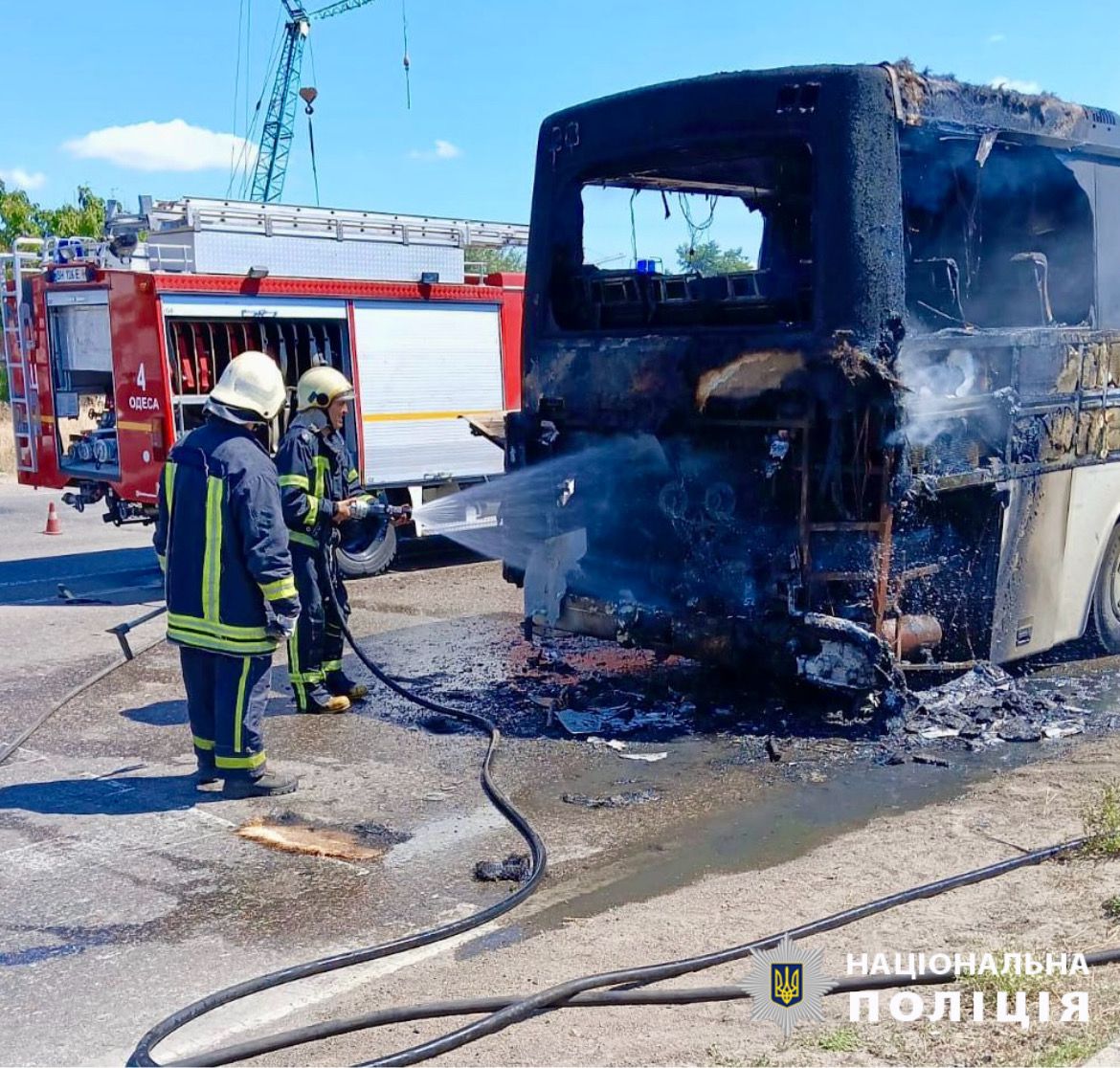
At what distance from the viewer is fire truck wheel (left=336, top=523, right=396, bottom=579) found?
36.8 ft

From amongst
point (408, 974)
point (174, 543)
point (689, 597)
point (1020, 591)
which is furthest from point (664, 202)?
point (408, 974)

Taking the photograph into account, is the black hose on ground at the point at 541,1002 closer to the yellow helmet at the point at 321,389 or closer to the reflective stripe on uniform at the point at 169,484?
the reflective stripe on uniform at the point at 169,484

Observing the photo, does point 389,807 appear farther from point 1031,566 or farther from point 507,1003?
point 1031,566

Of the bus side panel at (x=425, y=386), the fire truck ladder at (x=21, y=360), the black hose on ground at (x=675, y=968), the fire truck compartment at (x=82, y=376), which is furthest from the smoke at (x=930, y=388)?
the fire truck ladder at (x=21, y=360)

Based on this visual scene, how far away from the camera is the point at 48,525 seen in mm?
14359

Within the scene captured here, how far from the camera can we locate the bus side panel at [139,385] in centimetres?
1023

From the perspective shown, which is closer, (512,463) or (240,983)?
(240,983)

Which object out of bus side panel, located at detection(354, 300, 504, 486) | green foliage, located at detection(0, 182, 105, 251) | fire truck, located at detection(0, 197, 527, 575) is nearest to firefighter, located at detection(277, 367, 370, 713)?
fire truck, located at detection(0, 197, 527, 575)

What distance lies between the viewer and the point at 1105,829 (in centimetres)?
457

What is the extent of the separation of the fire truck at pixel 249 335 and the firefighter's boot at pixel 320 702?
3312 mm

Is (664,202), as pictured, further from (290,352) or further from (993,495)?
(290,352)

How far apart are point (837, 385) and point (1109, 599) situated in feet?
9.08

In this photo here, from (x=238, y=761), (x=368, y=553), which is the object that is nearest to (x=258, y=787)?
(x=238, y=761)

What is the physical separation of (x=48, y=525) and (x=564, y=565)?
363 inches
